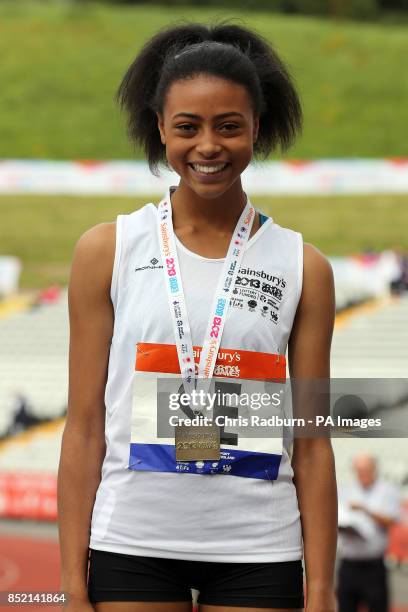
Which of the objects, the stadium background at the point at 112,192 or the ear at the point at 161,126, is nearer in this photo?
the ear at the point at 161,126

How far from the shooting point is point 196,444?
81.2 inches

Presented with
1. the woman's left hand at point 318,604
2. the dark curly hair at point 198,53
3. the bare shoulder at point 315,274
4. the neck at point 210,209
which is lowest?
the woman's left hand at point 318,604

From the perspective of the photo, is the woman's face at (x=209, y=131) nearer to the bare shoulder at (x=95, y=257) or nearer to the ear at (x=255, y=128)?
the ear at (x=255, y=128)

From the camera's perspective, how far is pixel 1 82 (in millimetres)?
30922

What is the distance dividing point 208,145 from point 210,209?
7.2 inches

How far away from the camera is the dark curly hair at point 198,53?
2.20 metres

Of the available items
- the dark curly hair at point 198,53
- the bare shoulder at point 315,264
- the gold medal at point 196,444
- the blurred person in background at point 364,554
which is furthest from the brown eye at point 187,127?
the blurred person in background at point 364,554

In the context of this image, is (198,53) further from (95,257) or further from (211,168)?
(95,257)

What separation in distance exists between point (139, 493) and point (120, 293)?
367 mm

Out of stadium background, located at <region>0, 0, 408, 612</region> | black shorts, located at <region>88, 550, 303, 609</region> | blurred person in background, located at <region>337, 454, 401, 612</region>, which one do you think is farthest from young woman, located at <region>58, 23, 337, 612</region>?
blurred person in background, located at <region>337, 454, 401, 612</region>

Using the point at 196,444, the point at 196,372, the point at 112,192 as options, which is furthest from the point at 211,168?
the point at 112,192

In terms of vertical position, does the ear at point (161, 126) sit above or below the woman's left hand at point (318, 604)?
above

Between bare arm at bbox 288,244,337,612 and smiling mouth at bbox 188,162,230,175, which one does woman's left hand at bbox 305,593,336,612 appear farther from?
smiling mouth at bbox 188,162,230,175

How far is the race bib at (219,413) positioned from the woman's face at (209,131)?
1.07 ft
